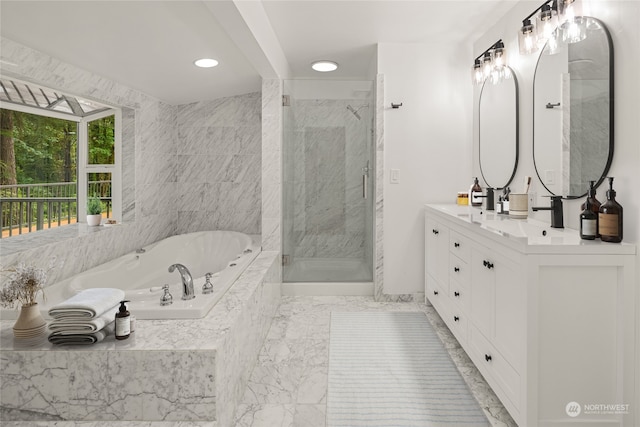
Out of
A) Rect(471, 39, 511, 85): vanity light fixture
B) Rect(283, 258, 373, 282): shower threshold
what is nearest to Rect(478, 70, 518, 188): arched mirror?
Rect(471, 39, 511, 85): vanity light fixture

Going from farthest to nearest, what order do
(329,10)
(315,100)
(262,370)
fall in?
1. (315,100)
2. (329,10)
3. (262,370)

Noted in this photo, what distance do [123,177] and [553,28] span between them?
11.2 feet

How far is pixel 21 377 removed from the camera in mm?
1599

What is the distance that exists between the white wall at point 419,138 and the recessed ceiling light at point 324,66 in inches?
25.7

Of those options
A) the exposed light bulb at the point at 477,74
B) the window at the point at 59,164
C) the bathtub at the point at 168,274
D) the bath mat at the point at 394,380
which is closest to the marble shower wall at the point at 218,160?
the bathtub at the point at 168,274

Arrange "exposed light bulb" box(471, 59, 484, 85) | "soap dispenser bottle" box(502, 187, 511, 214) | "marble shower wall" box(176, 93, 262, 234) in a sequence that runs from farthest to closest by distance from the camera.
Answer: "marble shower wall" box(176, 93, 262, 234)
"exposed light bulb" box(471, 59, 484, 85)
"soap dispenser bottle" box(502, 187, 511, 214)

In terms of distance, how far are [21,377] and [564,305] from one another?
2180 millimetres

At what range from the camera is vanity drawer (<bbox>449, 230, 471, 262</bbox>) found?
7.64ft

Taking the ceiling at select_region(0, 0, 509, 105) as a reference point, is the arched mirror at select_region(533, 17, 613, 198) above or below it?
below

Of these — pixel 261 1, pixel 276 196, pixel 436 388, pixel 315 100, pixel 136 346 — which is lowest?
pixel 436 388

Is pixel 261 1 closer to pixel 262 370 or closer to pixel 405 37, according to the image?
pixel 405 37

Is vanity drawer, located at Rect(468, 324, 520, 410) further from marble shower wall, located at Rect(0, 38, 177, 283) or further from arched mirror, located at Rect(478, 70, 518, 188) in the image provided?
marble shower wall, located at Rect(0, 38, 177, 283)

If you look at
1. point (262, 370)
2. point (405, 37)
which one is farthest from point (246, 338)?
point (405, 37)

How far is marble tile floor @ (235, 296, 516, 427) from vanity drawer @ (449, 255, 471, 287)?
18.7 inches
